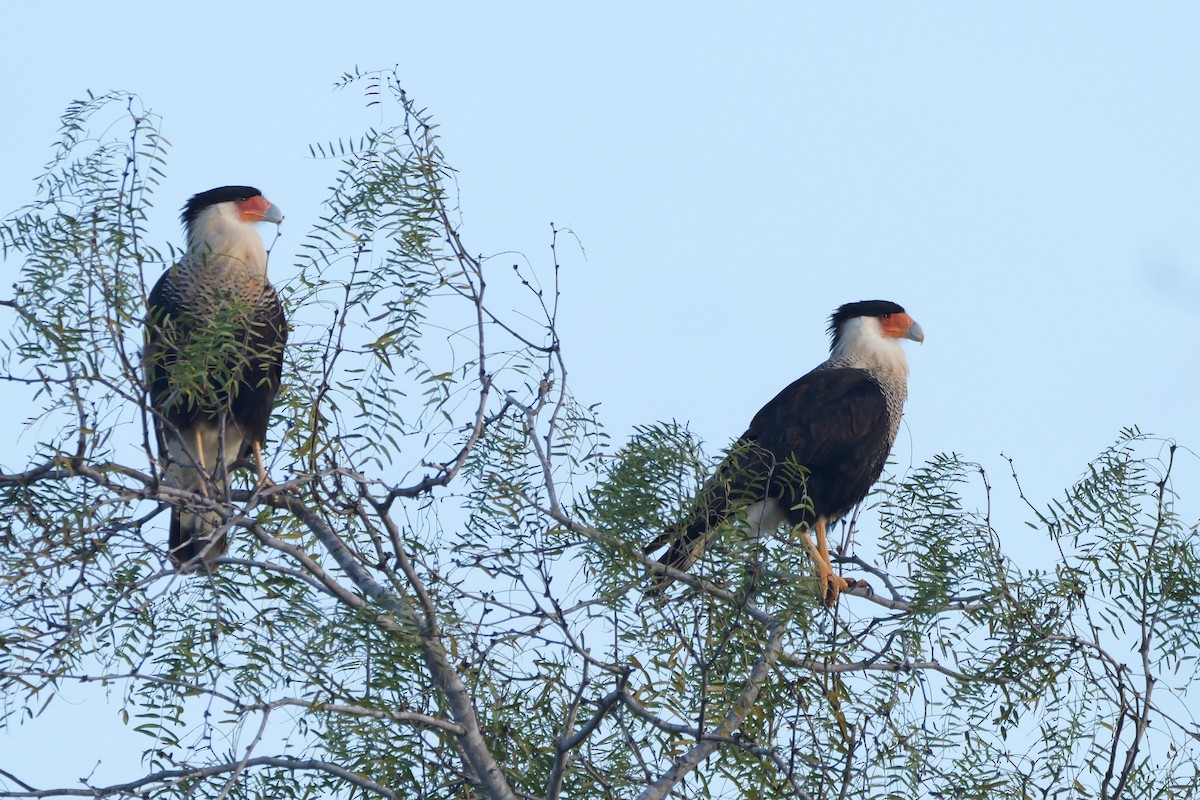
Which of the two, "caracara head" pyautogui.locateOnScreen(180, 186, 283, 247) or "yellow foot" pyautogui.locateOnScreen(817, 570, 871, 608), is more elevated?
"caracara head" pyautogui.locateOnScreen(180, 186, 283, 247)

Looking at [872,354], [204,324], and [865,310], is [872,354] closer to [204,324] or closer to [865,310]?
[865,310]

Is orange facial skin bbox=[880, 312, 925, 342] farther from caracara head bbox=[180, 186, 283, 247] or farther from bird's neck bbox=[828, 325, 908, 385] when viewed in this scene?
caracara head bbox=[180, 186, 283, 247]

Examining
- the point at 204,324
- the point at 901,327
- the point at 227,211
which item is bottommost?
the point at 204,324

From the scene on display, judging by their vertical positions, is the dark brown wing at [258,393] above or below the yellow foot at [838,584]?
above

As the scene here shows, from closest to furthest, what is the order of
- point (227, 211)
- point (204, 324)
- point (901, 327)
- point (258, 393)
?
point (204, 324)
point (258, 393)
point (227, 211)
point (901, 327)

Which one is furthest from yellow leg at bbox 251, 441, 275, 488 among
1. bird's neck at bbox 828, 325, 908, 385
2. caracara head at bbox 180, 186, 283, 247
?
bird's neck at bbox 828, 325, 908, 385

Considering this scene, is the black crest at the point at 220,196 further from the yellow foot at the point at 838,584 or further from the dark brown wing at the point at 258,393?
the yellow foot at the point at 838,584

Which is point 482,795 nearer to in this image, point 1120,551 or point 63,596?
point 63,596

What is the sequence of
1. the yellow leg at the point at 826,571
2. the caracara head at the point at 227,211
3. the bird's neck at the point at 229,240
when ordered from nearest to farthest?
the yellow leg at the point at 826,571 < the bird's neck at the point at 229,240 < the caracara head at the point at 227,211

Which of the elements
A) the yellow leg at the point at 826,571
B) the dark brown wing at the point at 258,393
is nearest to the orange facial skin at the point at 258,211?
the dark brown wing at the point at 258,393

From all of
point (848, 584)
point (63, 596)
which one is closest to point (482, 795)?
point (63, 596)

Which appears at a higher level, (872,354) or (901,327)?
(901,327)

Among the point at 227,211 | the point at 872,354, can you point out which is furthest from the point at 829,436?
the point at 227,211

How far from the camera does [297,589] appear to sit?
3.61m
